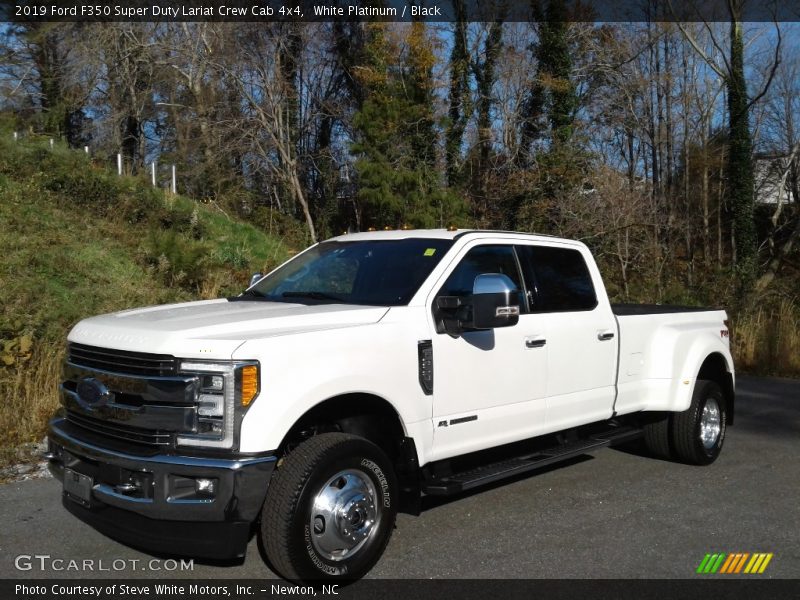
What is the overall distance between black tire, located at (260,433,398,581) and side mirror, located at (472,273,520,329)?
3.44 feet

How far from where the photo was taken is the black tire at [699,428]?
7.01 meters

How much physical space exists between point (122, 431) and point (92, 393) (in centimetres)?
32

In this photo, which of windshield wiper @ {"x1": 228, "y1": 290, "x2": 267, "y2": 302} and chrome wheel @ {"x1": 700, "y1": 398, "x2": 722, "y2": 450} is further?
chrome wheel @ {"x1": 700, "y1": 398, "x2": 722, "y2": 450}

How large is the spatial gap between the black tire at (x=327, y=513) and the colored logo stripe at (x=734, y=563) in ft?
6.37

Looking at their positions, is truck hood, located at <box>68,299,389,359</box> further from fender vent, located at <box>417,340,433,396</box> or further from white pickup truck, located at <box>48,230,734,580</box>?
fender vent, located at <box>417,340,433,396</box>

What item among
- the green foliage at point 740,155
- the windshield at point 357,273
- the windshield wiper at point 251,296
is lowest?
the windshield wiper at point 251,296

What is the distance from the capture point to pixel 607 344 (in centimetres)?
633

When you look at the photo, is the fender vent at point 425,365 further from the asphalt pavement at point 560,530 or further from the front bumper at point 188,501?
the front bumper at point 188,501

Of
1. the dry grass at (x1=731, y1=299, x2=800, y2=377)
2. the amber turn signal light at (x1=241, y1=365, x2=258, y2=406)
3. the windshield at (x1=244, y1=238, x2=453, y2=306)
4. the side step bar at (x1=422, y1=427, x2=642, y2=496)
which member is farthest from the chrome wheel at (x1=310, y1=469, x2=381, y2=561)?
the dry grass at (x1=731, y1=299, x2=800, y2=377)

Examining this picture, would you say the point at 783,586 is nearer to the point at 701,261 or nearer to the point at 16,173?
the point at 16,173

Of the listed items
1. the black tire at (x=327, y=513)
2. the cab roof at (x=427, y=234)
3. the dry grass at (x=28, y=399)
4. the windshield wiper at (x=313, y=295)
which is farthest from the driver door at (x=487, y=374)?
the dry grass at (x=28, y=399)

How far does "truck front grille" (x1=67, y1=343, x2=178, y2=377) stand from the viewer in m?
4.12

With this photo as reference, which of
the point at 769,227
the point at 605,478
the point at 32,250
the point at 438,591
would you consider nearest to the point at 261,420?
the point at 438,591

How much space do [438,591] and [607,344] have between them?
2714mm
